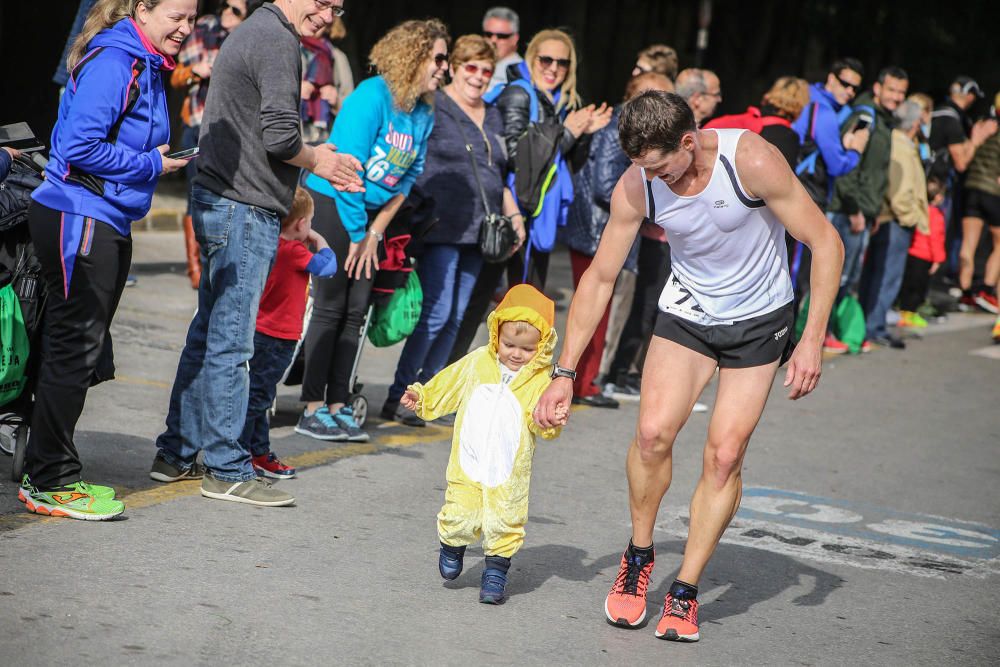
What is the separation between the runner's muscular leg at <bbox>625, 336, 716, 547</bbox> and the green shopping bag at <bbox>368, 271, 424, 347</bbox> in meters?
2.79

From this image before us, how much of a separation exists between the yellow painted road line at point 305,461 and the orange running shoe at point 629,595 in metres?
1.92

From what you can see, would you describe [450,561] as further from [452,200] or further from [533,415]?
[452,200]

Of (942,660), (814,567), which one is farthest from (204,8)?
(942,660)

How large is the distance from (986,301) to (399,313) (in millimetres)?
11743

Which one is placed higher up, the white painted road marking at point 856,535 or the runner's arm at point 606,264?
the runner's arm at point 606,264

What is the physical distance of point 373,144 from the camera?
24.0 ft

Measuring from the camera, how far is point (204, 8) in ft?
55.2

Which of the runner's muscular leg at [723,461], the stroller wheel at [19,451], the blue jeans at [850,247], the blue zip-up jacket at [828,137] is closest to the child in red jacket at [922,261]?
the blue jeans at [850,247]

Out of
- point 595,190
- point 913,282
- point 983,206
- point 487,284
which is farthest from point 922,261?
point 487,284

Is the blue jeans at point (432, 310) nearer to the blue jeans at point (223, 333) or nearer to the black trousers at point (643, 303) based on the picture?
the black trousers at point (643, 303)

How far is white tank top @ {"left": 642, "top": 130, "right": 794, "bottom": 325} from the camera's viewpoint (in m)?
5.02

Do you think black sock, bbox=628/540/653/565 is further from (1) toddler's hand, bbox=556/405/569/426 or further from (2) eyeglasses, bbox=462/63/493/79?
(2) eyeglasses, bbox=462/63/493/79

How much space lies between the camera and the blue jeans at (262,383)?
641 centimetres

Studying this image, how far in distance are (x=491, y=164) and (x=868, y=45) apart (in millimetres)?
21259
